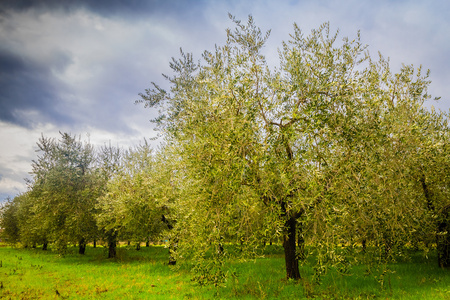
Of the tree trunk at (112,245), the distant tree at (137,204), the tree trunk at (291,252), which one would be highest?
the distant tree at (137,204)

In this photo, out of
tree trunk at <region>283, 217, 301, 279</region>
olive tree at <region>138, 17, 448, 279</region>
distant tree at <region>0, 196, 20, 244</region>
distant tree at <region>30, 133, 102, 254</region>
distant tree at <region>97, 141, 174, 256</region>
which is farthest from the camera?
distant tree at <region>0, 196, 20, 244</region>

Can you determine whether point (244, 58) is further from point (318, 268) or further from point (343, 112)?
point (318, 268)

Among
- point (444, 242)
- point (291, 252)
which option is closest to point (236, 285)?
point (291, 252)

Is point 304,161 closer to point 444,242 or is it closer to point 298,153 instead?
point 298,153

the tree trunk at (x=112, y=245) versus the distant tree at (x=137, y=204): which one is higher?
the distant tree at (x=137, y=204)

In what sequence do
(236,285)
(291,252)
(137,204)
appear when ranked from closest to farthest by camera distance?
(291,252)
(236,285)
(137,204)

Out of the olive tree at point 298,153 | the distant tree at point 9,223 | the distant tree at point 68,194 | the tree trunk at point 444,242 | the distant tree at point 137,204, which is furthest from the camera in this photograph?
the distant tree at point 9,223

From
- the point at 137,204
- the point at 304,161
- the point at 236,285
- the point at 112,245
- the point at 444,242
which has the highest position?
the point at 304,161

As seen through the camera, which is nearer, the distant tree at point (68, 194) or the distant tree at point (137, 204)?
the distant tree at point (137, 204)

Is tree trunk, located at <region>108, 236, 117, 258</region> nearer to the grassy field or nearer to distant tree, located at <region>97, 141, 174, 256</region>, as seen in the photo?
distant tree, located at <region>97, 141, 174, 256</region>

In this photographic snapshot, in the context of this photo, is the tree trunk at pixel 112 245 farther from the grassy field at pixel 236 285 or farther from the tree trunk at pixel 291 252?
the tree trunk at pixel 291 252

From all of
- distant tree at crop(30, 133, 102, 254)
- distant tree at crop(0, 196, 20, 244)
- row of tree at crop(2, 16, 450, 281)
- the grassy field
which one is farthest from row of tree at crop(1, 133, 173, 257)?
distant tree at crop(0, 196, 20, 244)

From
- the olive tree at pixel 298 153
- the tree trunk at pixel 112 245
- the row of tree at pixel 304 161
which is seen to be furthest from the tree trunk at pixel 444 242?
the tree trunk at pixel 112 245

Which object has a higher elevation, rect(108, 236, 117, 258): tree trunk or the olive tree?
the olive tree
